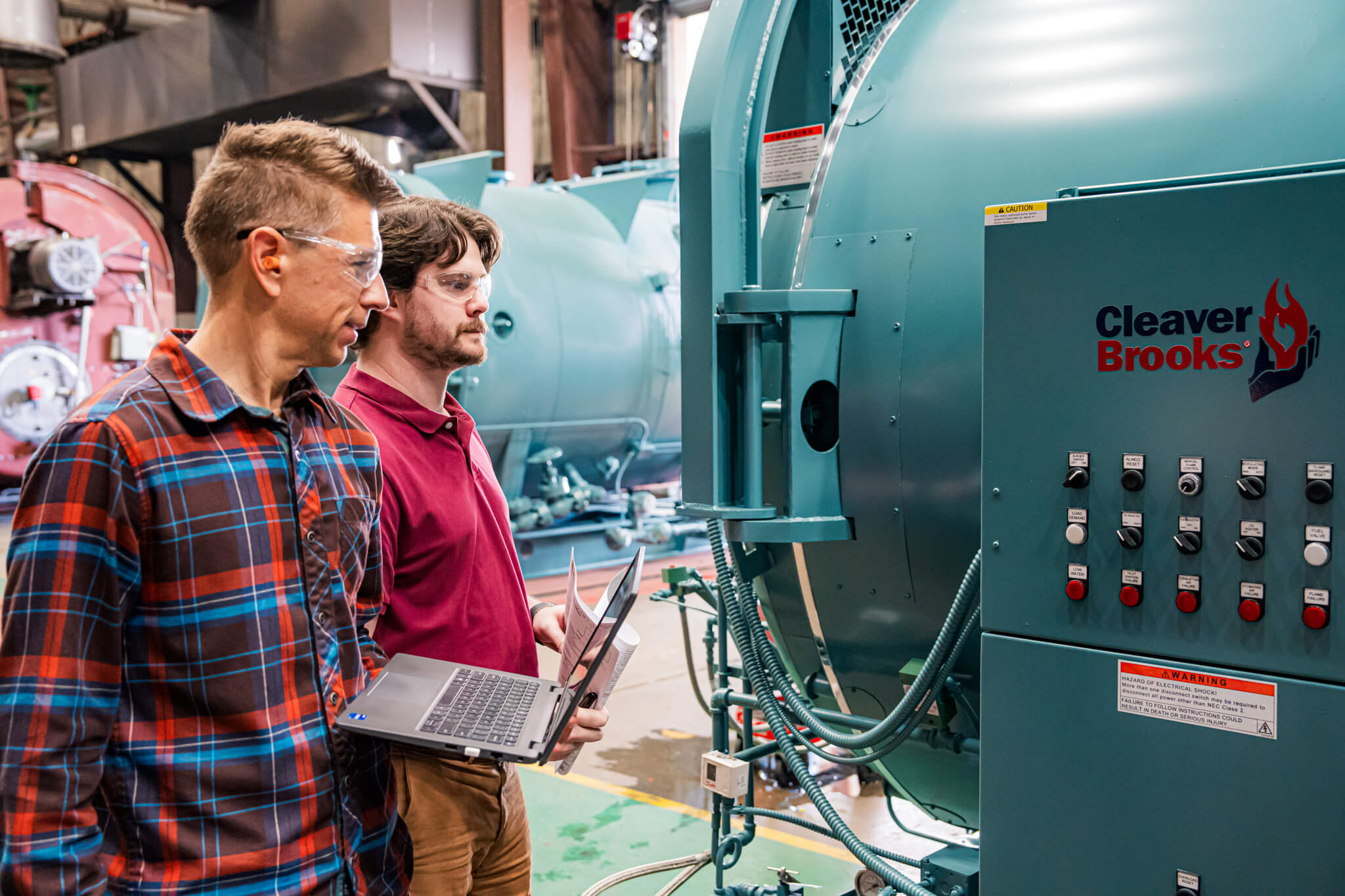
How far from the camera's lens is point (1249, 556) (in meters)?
1.63

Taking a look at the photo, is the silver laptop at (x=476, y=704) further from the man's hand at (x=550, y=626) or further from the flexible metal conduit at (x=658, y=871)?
the flexible metal conduit at (x=658, y=871)

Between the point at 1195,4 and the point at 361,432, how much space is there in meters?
1.70

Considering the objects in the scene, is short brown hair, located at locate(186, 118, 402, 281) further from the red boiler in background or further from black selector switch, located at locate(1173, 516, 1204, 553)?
the red boiler in background

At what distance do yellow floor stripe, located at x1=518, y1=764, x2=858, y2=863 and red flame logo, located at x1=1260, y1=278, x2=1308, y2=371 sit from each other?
229 cm

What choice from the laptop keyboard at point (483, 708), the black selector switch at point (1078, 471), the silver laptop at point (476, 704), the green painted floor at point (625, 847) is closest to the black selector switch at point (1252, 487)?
the black selector switch at point (1078, 471)

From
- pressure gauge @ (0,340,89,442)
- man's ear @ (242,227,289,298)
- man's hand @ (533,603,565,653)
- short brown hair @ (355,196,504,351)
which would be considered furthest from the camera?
pressure gauge @ (0,340,89,442)

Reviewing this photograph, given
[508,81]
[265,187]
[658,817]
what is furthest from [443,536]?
[508,81]

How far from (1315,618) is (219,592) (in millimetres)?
1478

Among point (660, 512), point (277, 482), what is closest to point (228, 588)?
point (277, 482)

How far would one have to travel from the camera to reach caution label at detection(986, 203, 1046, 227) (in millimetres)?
1823

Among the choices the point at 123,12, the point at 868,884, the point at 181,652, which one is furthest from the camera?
the point at 123,12

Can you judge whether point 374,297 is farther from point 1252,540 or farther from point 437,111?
point 437,111

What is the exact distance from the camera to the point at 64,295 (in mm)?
9578

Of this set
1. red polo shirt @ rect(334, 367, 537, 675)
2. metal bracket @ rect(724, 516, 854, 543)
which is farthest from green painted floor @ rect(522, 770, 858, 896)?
red polo shirt @ rect(334, 367, 537, 675)
